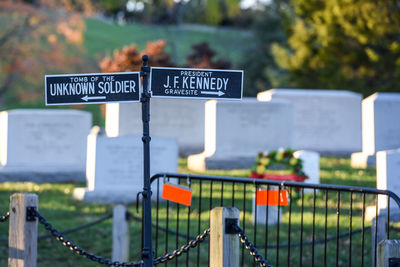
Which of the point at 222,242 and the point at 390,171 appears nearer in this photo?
the point at 222,242

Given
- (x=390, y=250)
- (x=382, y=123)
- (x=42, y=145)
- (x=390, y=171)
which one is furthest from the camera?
(x=42, y=145)

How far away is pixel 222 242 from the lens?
448cm

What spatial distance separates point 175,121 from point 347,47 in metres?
10.1

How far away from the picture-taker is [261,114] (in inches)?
658

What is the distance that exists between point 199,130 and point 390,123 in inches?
217

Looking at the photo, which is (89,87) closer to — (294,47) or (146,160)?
(146,160)

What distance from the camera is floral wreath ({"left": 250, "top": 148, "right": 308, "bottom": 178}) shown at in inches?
445

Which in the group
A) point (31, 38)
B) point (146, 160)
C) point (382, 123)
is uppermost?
point (31, 38)

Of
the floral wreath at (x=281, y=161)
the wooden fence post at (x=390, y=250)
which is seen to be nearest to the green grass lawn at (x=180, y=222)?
the floral wreath at (x=281, y=161)

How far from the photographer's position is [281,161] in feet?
37.6

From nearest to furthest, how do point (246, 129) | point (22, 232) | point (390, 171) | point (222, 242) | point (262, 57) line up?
point (222, 242) < point (22, 232) < point (390, 171) < point (246, 129) < point (262, 57)

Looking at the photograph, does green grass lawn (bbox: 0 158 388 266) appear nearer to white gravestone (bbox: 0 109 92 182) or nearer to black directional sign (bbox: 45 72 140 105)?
white gravestone (bbox: 0 109 92 182)

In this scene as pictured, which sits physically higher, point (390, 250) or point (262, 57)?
point (262, 57)

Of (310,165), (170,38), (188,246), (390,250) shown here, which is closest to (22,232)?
(188,246)
